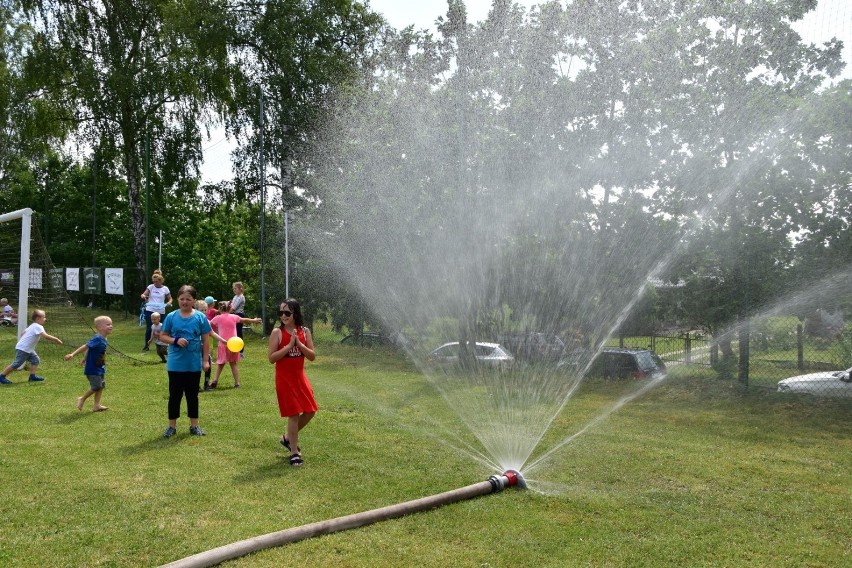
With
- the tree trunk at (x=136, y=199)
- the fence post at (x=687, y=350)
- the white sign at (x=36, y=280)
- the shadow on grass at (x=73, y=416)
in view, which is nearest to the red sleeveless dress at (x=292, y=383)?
the shadow on grass at (x=73, y=416)

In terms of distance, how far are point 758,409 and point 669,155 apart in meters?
4.85

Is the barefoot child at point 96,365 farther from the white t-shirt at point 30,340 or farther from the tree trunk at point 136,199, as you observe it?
the tree trunk at point 136,199

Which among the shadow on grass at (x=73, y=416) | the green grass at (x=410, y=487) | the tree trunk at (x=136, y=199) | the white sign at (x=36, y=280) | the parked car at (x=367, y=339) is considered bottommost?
the green grass at (x=410, y=487)

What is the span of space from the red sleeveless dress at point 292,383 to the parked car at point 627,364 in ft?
28.0

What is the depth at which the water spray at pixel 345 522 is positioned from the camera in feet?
15.6

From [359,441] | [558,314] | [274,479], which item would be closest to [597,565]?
[274,479]

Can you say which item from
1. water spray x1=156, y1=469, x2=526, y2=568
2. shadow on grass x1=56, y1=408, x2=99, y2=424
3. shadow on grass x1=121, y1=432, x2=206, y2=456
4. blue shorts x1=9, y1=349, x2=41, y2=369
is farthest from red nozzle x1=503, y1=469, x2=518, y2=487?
blue shorts x1=9, y1=349, x2=41, y2=369

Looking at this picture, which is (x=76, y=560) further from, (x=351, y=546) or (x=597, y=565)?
(x=597, y=565)

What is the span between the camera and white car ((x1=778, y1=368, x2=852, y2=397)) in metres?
12.0

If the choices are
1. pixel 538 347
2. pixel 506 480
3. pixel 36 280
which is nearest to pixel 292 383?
pixel 506 480

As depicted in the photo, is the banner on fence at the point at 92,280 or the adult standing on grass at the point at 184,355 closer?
the adult standing on grass at the point at 184,355

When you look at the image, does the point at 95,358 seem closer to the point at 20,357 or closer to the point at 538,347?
the point at 20,357

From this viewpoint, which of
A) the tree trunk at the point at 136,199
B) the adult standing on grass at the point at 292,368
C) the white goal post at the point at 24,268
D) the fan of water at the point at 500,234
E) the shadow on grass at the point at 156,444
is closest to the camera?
the adult standing on grass at the point at 292,368

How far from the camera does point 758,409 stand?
455 inches
